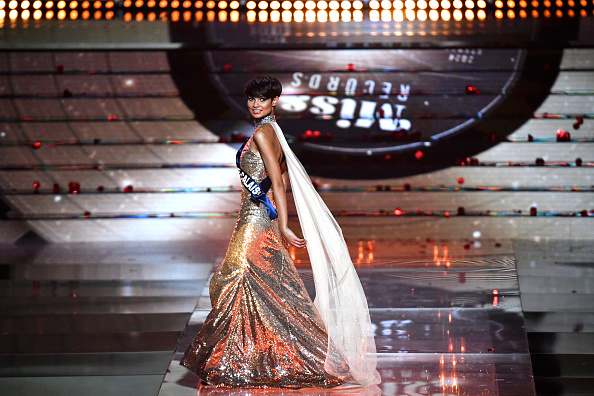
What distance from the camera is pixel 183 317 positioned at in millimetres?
4469

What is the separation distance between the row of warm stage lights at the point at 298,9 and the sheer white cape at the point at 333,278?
408 cm

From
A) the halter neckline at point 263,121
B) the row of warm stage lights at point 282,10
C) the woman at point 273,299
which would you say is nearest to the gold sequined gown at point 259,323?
the woman at point 273,299

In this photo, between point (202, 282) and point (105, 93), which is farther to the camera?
point (105, 93)

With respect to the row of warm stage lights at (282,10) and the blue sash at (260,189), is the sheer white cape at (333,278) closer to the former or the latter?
the blue sash at (260,189)

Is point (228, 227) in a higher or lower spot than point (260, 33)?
lower

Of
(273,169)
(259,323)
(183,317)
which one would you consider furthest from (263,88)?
(183,317)

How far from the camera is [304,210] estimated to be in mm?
3189

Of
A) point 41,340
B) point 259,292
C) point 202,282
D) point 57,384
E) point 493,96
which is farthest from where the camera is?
point 493,96

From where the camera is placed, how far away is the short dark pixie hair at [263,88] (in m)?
3.11

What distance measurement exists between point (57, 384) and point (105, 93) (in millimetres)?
4120

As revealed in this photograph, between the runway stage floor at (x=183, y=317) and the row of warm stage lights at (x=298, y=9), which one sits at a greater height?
the row of warm stage lights at (x=298, y=9)

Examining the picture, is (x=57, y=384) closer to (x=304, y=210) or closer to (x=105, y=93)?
(x=304, y=210)

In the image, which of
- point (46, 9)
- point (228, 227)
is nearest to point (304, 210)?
point (228, 227)

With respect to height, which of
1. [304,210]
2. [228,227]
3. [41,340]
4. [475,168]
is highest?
[475,168]
